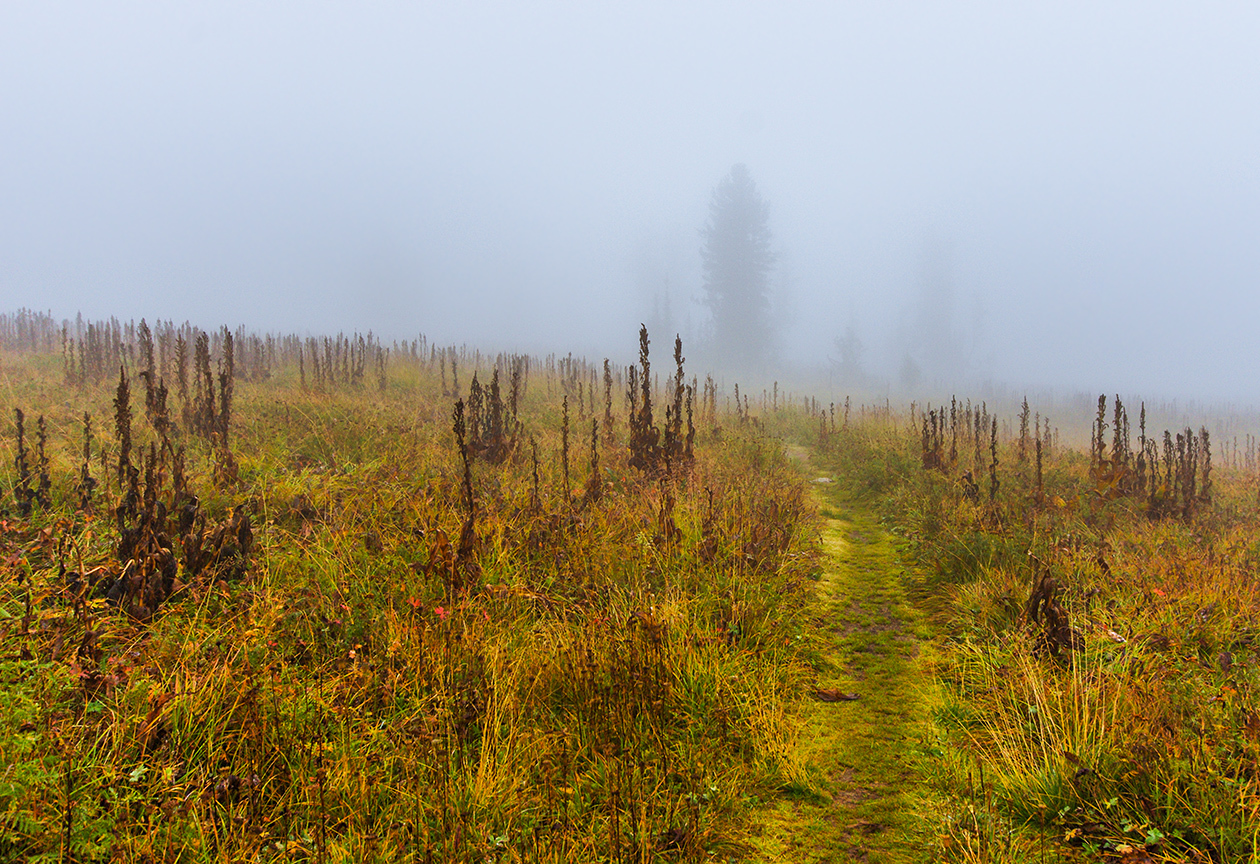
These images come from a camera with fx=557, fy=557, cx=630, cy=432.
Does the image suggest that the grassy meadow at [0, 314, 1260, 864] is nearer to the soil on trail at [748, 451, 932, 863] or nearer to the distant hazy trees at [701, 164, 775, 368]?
the soil on trail at [748, 451, 932, 863]

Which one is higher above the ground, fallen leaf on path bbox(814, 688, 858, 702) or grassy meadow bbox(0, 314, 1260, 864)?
grassy meadow bbox(0, 314, 1260, 864)

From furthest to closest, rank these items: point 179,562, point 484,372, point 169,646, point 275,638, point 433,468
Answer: point 484,372
point 433,468
point 179,562
point 275,638
point 169,646

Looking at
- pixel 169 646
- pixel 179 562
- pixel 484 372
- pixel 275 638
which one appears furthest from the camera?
pixel 484 372

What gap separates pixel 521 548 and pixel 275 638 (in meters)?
2.04

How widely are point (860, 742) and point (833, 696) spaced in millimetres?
482

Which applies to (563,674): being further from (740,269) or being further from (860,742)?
(740,269)

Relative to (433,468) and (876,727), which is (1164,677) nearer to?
(876,727)

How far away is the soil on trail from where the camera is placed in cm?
248

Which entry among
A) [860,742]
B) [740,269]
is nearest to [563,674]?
[860,742]

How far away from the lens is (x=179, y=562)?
3.69 meters

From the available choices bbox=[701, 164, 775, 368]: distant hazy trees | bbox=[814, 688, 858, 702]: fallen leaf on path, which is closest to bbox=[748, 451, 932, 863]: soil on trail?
bbox=[814, 688, 858, 702]: fallen leaf on path

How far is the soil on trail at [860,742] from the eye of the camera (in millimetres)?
2479

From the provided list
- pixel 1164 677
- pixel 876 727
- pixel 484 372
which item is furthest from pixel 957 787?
pixel 484 372

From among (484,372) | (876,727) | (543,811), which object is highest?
(484,372)
